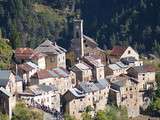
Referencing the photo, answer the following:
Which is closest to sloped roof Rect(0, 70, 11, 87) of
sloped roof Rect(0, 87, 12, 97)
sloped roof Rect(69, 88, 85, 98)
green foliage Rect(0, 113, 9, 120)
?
sloped roof Rect(0, 87, 12, 97)

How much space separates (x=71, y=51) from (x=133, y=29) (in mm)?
47659

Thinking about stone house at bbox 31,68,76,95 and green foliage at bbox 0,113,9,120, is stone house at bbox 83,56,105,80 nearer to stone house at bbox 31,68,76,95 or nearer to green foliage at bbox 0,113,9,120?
stone house at bbox 31,68,76,95

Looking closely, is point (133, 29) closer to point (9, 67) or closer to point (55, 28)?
point (55, 28)

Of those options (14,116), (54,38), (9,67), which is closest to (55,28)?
(54,38)

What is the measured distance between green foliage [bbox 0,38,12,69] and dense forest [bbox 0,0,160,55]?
28956 millimetres

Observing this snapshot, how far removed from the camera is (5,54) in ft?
285

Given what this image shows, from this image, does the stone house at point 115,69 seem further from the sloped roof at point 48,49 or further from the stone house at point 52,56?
the sloped roof at point 48,49

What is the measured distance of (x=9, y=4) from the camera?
5305 inches

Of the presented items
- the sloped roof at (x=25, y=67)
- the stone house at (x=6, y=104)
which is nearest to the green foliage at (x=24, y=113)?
the stone house at (x=6, y=104)

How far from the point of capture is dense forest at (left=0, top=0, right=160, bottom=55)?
436 ft

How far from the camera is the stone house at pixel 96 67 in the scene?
85.5 metres

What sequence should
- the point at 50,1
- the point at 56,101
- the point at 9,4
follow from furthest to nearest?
the point at 50,1, the point at 9,4, the point at 56,101

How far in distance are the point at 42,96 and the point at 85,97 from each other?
5478 millimetres

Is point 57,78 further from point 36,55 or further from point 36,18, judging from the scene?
point 36,18
